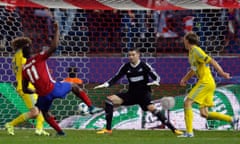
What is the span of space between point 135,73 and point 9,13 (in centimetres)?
330

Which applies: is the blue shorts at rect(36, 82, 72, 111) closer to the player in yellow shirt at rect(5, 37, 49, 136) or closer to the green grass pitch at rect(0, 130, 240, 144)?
the player in yellow shirt at rect(5, 37, 49, 136)

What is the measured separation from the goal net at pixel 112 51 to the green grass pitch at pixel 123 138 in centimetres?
134

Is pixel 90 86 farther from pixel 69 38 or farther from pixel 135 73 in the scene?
pixel 135 73

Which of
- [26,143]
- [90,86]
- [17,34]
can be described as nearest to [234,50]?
[90,86]

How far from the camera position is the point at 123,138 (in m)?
13.6

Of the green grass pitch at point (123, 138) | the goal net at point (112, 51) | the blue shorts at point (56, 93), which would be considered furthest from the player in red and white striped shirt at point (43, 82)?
the goal net at point (112, 51)

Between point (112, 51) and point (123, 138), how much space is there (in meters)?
4.48

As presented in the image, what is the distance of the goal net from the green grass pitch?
1341 mm

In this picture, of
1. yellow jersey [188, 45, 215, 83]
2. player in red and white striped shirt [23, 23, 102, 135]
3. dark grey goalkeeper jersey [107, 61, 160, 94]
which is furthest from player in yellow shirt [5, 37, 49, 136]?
yellow jersey [188, 45, 215, 83]

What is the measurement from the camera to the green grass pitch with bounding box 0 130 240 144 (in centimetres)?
1267

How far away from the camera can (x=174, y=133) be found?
592 inches

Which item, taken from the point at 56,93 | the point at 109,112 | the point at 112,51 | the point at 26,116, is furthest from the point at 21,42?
the point at 112,51

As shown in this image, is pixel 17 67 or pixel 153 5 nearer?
pixel 17 67

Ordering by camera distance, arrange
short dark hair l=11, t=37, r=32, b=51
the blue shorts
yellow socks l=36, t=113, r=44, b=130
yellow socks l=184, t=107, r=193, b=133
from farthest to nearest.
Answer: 1. yellow socks l=36, t=113, r=44, b=130
2. short dark hair l=11, t=37, r=32, b=51
3. yellow socks l=184, t=107, r=193, b=133
4. the blue shorts
